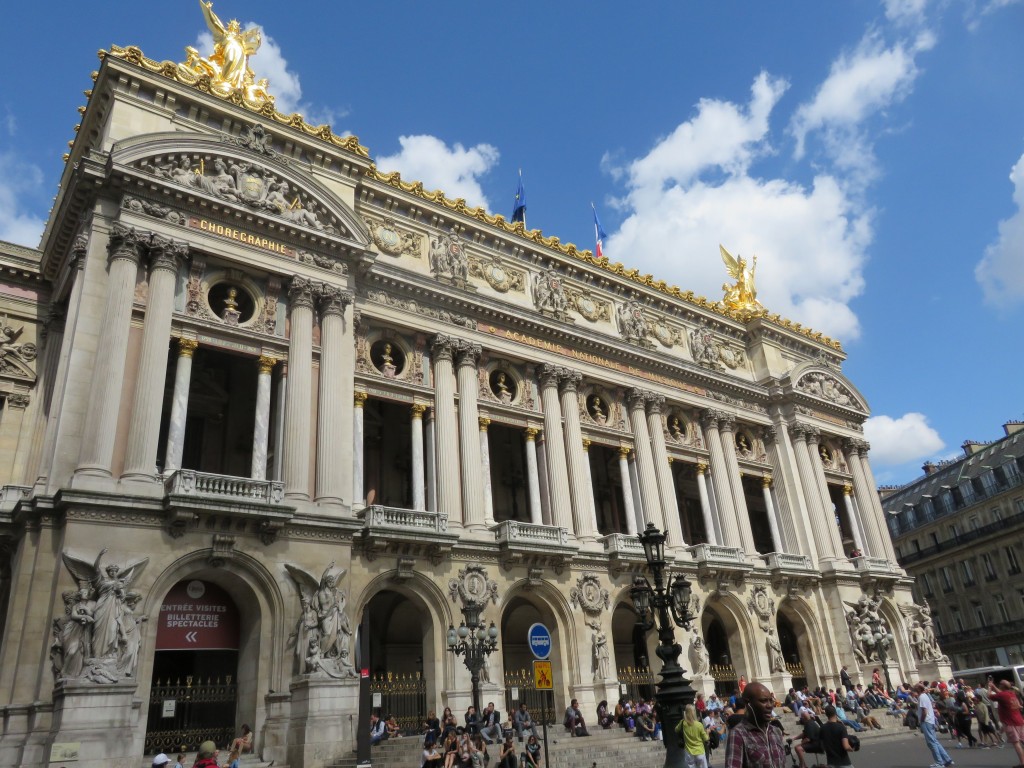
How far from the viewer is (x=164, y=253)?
22.8m

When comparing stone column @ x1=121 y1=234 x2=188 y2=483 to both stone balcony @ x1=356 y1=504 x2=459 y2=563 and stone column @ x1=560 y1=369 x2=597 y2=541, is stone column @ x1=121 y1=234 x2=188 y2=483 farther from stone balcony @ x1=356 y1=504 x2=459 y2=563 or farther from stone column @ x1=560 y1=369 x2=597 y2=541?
stone column @ x1=560 y1=369 x2=597 y2=541

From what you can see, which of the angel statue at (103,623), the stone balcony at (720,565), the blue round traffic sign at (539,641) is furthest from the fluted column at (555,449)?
the angel statue at (103,623)

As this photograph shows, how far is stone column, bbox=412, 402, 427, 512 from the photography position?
26.5 meters

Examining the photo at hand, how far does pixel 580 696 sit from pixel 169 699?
1344 centimetres

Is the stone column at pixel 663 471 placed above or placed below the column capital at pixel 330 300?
below

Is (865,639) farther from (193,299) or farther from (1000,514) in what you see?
(193,299)

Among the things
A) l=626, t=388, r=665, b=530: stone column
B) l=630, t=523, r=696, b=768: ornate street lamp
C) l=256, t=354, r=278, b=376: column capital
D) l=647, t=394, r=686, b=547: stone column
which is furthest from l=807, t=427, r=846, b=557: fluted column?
l=256, t=354, r=278, b=376: column capital

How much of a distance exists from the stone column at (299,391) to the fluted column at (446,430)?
5.00 m

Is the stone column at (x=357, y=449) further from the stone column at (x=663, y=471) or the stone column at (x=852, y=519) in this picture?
the stone column at (x=852, y=519)

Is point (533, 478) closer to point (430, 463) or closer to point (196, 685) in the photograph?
point (430, 463)

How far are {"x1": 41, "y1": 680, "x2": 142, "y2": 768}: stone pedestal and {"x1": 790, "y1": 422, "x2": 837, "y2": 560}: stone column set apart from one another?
102 feet

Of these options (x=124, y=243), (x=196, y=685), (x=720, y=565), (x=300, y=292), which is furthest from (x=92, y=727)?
(x=720, y=565)

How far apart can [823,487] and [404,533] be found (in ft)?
82.5

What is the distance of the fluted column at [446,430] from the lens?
87.9 ft
